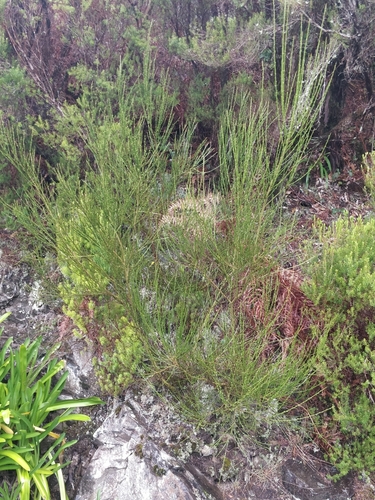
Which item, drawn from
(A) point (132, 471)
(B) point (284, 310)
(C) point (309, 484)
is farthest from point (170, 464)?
(B) point (284, 310)

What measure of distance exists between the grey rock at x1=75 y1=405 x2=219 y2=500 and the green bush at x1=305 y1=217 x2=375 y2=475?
2.97ft

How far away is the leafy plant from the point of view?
7.43 ft

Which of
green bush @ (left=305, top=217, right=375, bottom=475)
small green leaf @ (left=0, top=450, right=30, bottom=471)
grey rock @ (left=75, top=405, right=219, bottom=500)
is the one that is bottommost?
grey rock @ (left=75, top=405, right=219, bottom=500)

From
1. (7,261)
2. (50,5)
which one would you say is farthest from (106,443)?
(50,5)

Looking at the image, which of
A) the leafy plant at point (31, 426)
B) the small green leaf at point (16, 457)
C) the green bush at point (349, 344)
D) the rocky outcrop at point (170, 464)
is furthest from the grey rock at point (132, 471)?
the green bush at point (349, 344)

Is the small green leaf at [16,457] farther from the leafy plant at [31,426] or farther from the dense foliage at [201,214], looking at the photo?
the dense foliage at [201,214]

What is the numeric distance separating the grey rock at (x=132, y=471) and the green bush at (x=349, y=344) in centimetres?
90

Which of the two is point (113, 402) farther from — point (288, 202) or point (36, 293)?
point (288, 202)

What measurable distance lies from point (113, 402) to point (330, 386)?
1.45 metres

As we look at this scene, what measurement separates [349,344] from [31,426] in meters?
2.03

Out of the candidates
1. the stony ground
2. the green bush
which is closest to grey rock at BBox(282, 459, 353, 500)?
the stony ground

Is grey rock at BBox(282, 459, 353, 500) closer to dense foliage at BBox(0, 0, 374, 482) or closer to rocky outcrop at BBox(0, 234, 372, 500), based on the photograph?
rocky outcrop at BBox(0, 234, 372, 500)

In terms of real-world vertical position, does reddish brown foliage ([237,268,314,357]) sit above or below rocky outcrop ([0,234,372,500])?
above

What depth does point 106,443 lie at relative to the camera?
251cm
